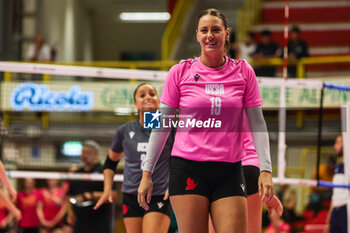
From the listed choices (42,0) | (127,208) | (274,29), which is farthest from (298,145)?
(42,0)

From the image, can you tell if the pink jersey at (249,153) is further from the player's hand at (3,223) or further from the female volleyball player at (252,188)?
the player's hand at (3,223)

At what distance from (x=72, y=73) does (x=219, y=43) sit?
10.6ft

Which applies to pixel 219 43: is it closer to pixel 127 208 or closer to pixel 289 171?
pixel 127 208

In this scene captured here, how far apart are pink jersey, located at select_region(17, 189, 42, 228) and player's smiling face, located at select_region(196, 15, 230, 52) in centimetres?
815

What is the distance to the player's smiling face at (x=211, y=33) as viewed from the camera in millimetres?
4031

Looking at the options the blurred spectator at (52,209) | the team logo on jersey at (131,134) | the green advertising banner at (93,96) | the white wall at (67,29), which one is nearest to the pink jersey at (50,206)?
the blurred spectator at (52,209)

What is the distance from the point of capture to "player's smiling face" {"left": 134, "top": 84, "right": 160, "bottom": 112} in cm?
569

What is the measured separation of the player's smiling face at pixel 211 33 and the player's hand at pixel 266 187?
889 millimetres

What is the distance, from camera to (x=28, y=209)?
1134 centimetres

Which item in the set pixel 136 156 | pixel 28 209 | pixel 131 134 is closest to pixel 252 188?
pixel 136 156

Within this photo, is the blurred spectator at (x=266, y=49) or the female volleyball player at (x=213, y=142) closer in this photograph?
the female volleyball player at (x=213, y=142)

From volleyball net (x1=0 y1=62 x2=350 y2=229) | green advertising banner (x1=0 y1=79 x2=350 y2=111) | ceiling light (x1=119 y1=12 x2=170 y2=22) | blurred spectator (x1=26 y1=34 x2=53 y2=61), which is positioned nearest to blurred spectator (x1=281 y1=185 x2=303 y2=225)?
volleyball net (x1=0 y1=62 x2=350 y2=229)

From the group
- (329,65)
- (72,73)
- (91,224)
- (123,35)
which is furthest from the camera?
(123,35)

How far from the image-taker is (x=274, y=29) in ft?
57.4
